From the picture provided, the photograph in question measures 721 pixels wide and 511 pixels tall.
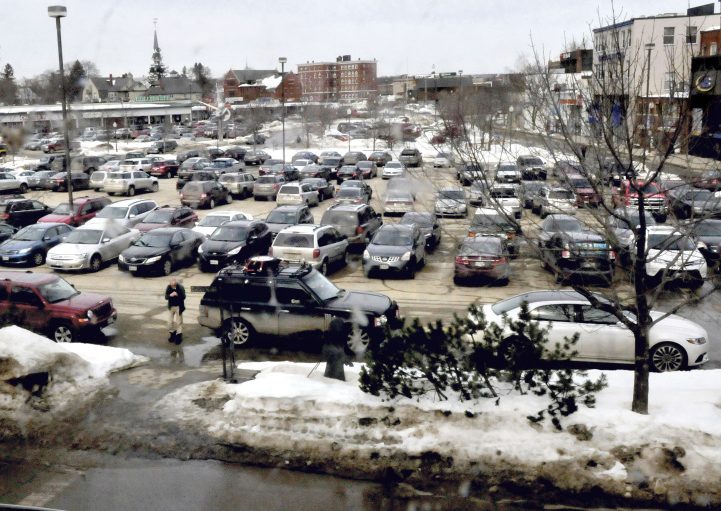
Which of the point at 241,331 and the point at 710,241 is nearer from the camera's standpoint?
the point at 241,331

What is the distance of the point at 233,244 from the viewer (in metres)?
21.6

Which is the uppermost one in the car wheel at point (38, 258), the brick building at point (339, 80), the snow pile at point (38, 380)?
the brick building at point (339, 80)

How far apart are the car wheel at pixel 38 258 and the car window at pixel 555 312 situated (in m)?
16.4

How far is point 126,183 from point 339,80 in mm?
53117

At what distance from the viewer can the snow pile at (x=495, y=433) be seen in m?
7.98

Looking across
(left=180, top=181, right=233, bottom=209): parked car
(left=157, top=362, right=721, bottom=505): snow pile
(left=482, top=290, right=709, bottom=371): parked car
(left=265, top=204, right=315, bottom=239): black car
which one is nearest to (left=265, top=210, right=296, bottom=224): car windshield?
(left=265, top=204, right=315, bottom=239): black car

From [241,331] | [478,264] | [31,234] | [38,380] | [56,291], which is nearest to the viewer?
[38,380]

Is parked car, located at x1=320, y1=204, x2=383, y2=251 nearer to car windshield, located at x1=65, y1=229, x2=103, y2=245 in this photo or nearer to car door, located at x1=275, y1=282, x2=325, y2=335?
car windshield, located at x1=65, y1=229, x2=103, y2=245

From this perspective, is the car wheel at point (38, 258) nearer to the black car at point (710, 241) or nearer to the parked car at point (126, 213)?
the parked car at point (126, 213)

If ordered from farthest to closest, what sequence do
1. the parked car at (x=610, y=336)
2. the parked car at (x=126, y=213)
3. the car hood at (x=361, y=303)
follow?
the parked car at (x=126, y=213), the car hood at (x=361, y=303), the parked car at (x=610, y=336)

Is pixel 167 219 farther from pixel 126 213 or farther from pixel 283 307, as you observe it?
pixel 283 307

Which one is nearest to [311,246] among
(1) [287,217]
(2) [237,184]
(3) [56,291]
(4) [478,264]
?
(4) [478,264]

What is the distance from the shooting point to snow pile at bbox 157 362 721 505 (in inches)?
314

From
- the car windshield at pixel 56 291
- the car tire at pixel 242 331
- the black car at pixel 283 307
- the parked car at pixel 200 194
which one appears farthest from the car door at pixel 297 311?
the parked car at pixel 200 194
